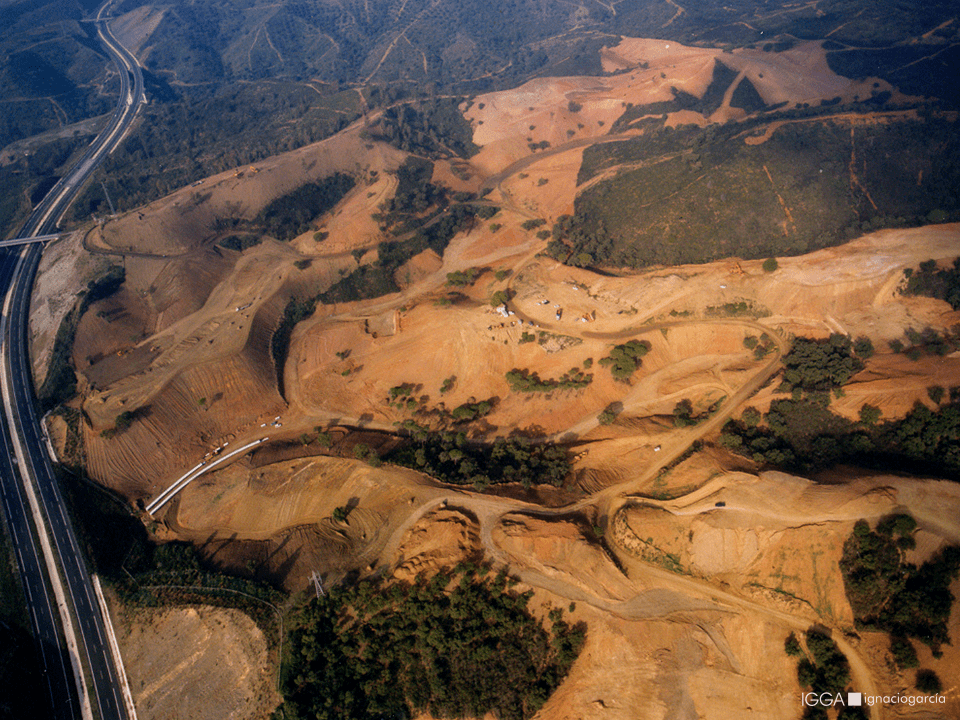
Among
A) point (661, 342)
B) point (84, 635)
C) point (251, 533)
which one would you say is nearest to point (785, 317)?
point (661, 342)

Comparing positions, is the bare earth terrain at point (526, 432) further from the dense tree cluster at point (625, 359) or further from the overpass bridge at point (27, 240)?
the overpass bridge at point (27, 240)

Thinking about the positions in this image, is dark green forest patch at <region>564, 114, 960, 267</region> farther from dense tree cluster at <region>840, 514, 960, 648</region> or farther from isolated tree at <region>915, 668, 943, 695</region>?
isolated tree at <region>915, 668, 943, 695</region>

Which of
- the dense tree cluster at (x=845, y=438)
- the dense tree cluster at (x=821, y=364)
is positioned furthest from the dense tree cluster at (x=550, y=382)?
the dense tree cluster at (x=821, y=364)

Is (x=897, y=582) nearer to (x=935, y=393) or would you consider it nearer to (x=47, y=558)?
(x=935, y=393)

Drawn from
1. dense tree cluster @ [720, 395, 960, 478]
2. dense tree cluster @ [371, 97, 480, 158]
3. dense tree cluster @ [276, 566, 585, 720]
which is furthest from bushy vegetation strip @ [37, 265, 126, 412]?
dense tree cluster @ [720, 395, 960, 478]

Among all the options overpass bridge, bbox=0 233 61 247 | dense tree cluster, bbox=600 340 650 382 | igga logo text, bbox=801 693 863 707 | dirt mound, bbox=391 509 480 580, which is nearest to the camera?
igga logo text, bbox=801 693 863 707
